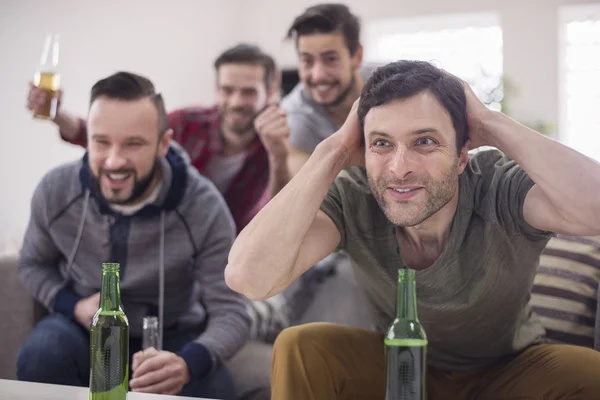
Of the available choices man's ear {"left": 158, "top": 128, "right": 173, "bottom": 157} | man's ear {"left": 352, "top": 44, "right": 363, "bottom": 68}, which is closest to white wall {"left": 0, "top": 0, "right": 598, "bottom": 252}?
man's ear {"left": 158, "top": 128, "right": 173, "bottom": 157}

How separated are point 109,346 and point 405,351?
1.58 feet

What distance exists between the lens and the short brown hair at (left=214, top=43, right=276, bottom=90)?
2461mm

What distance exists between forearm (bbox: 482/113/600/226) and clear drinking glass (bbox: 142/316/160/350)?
0.94 meters

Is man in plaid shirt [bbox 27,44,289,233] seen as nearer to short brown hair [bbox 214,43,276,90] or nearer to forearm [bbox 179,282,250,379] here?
short brown hair [bbox 214,43,276,90]

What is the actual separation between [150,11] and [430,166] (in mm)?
3382

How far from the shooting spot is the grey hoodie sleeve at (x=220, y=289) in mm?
2002

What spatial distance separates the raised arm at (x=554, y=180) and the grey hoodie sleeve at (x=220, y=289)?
88 centimetres

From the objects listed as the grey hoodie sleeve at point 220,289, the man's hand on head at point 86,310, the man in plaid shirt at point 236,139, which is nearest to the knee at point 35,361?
the man's hand on head at point 86,310

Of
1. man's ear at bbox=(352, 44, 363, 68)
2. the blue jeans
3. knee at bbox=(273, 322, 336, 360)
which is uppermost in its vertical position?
man's ear at bbox=(352, 44, 363, 68)

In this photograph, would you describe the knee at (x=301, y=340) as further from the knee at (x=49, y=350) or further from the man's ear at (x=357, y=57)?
the man's ear at (x=357, y=57)

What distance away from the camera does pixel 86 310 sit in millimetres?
2029

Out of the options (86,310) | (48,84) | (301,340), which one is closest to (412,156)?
(301,340)

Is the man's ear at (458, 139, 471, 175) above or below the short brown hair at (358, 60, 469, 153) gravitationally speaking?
below

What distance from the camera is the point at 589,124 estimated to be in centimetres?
474
